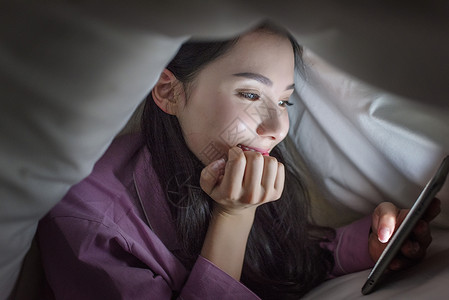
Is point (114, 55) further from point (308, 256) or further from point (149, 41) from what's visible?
point (308, 256)

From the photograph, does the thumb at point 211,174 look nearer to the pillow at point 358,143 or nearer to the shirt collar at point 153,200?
the shirt collar at point 153,200

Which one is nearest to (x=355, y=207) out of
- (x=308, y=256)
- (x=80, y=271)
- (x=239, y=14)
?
(x=308, y=256)

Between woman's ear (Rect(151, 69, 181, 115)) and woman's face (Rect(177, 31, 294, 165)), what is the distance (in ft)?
0.05

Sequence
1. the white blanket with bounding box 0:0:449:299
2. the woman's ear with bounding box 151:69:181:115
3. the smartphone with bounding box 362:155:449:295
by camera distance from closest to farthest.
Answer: the white blanket with bounding box 0:0:449:299 < the smartphone with bounding box 362:155:449:295 < the woman's ear with bounding box 151:69:181:115

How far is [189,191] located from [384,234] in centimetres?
24

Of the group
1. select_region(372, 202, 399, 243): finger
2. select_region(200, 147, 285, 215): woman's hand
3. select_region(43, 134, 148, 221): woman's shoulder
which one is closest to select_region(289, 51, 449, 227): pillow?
select_region(372, 202, 399, 243): finger

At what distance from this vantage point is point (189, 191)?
561 mm

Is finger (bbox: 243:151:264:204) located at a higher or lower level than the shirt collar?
higher

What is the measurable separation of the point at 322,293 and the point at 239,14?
438mm

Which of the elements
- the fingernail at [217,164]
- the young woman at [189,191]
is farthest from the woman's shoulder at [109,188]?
the fingernail at [217,164]

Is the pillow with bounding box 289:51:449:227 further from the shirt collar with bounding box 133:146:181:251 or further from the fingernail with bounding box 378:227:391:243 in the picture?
the shirt collar with bounding box 133:146:181:251

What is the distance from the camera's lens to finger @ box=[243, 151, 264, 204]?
489 mm

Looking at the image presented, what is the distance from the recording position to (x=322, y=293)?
1.91 ft

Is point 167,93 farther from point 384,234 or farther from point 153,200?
point 384,234
